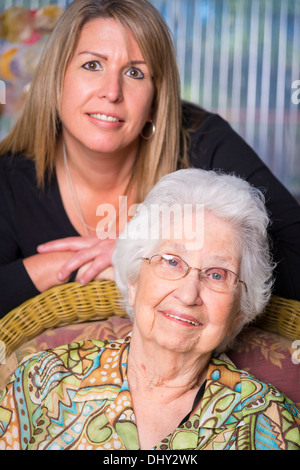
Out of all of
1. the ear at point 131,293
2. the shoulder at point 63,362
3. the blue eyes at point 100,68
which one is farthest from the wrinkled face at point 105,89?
the shoulder at point 63,362

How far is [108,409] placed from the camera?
1.57m

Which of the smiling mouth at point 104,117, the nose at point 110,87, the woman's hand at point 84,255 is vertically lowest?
the woman's hand at point 84,255

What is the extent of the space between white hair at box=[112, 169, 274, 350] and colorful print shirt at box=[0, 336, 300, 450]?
19 cm

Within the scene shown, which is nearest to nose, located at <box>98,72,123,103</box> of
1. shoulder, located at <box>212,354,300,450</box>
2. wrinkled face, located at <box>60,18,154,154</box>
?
wrinkled face, located at <box>60,18,154,154</box>

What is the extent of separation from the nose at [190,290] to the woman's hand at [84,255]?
18.3 inches

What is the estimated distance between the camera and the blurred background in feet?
15.4

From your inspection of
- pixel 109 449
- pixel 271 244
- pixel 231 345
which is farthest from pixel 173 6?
pixel 109 449

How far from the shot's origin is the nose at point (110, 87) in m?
2.05

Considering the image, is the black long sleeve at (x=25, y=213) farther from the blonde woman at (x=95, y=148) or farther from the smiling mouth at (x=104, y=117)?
the smiling mouth at (x=104, y=117)

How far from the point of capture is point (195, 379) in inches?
64.0

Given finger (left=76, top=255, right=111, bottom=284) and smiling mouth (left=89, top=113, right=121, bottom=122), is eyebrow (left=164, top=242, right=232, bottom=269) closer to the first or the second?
finger (left=76, top=255, right=111, bottom=284)

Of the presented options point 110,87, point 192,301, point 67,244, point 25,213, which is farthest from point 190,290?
Answer: point 25,213

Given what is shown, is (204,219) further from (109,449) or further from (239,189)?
(109,449)

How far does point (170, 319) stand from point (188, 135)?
3.19 ft
